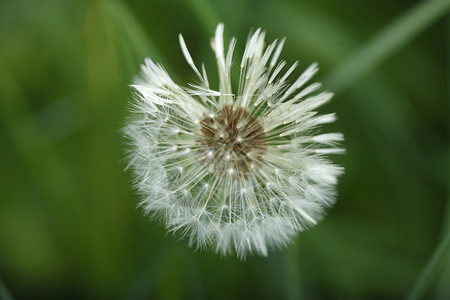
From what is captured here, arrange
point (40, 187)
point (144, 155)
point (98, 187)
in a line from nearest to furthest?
point (144, 155), point (98, 187), point (40, 187)

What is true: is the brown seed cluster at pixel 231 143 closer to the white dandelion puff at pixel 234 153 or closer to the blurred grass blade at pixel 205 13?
the white dandelion puff at pixel 234 153

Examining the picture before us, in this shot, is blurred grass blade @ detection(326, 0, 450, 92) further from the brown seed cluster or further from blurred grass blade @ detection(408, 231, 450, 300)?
blurred grass blade @ detection(408, 231, 450, 300)

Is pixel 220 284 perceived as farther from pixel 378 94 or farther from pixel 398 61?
pixel 398 61

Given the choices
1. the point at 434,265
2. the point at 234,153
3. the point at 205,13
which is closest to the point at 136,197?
the point at 234,153

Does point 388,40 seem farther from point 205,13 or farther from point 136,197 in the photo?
point 136,197

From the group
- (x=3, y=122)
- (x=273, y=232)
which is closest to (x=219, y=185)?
(x=273, y=232)

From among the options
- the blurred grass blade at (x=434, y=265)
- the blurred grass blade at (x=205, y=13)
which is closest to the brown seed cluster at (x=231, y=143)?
the blurred grass blade at (x=205, y=13)

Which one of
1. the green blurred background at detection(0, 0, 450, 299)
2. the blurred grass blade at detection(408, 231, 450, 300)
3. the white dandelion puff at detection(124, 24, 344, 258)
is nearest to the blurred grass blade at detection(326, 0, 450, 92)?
the green blurred background at detection(0, 0, 450, 299)
